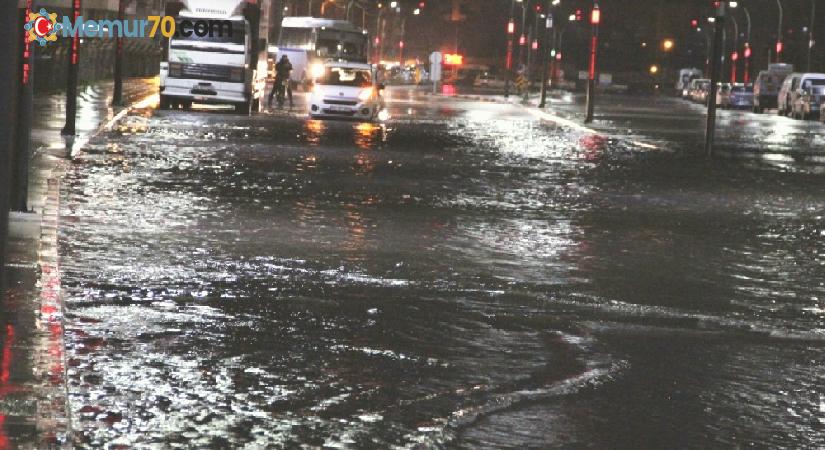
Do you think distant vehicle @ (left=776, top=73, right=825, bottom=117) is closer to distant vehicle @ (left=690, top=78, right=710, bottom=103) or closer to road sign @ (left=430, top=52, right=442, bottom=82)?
distant vehicle @ (left=690, top=78, right=710, bottom=103)

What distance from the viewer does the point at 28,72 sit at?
53.4ft

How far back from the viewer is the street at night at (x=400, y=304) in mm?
8070

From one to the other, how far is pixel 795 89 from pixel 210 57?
101 ft

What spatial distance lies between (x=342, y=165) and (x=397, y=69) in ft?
427

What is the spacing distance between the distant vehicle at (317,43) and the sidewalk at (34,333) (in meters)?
59.5

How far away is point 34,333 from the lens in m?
9.77

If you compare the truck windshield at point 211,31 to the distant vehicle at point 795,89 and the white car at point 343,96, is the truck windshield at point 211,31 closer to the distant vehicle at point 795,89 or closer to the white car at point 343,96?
the white car at point 343,96

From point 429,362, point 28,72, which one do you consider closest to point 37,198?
point 28,72

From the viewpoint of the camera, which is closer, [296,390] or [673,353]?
[296,390]

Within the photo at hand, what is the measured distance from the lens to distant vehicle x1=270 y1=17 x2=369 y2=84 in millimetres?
79688

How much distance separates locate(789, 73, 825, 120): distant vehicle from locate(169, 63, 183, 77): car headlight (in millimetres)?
28342

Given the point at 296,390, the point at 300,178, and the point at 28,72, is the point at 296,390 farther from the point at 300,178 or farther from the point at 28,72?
the point at 300,178

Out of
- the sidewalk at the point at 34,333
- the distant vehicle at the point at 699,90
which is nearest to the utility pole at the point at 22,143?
the sidewalk at the point at 34,333

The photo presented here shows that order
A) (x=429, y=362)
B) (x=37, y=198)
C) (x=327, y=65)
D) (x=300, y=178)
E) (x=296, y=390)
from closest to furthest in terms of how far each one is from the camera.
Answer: (x=296, y=390) → (x=429, y=362) → (x=37, y=198) → (x=300, y=178) → (x=327, y=65)
